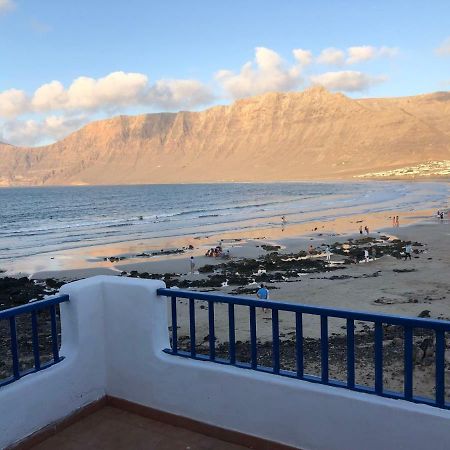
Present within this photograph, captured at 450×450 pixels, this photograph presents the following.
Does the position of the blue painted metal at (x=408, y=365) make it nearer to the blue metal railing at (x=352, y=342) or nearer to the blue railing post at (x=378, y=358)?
the blue metal railing at (x=352, y=342)

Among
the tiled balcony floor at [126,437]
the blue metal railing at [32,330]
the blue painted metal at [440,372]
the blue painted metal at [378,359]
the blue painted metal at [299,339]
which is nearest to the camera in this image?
the blue painted metal at [440,372]

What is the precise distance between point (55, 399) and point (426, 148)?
8019 inches

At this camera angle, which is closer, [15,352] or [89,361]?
[15,352]

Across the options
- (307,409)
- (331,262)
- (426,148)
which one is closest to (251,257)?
(331,262)

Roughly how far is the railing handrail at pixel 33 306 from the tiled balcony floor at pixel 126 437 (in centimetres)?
107

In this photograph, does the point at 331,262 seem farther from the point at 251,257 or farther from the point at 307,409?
the point at 307,409

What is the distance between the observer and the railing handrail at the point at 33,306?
400cm

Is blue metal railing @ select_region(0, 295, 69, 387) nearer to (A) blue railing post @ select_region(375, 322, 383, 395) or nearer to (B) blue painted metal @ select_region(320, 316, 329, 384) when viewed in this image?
(B) blue painted metal @ select_region(320, 316, 329, 384)

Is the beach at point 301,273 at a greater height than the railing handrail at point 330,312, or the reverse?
the railing handrail at point 330,312

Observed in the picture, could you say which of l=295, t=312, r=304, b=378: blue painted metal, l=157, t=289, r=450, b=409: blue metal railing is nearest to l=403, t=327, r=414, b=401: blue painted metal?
l=157, t=289, r=450, b=409: blue metal railing

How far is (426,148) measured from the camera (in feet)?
629

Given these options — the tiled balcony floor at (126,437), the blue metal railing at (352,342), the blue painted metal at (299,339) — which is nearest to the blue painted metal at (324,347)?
the blue metal railing at (352,342)

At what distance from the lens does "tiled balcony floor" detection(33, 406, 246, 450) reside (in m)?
4.18

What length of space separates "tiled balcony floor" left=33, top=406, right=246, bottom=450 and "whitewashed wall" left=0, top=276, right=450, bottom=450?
146 millimetres
